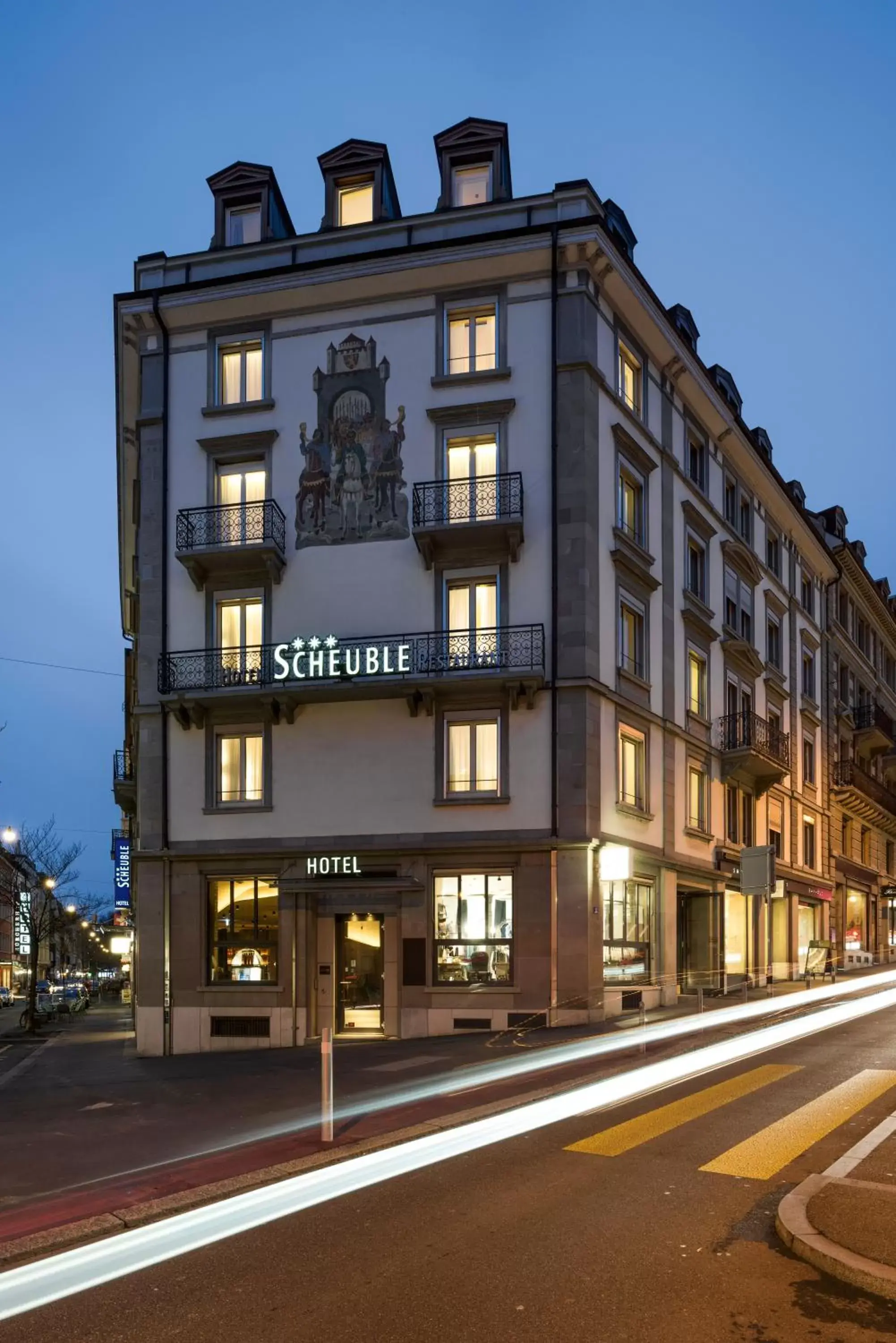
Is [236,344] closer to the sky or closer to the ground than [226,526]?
closer to the sky

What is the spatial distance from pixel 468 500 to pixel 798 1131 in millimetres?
15911

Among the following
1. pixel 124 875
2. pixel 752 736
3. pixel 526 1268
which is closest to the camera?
pixel 526 1268

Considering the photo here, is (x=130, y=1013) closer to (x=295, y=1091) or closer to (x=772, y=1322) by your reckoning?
(x=295, y=1091)

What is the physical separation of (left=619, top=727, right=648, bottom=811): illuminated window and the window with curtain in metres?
8.73

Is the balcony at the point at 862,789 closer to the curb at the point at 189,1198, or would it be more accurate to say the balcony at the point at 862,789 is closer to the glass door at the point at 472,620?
the glass door at the point at 472,620

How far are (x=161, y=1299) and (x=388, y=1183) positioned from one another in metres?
3.16

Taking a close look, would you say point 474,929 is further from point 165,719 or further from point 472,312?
point 472,312

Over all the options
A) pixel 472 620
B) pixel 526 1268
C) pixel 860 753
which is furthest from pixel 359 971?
pixel 860 753

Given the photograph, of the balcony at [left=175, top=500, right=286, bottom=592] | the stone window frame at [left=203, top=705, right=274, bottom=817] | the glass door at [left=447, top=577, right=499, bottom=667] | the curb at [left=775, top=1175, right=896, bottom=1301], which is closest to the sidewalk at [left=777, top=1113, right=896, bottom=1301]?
the curb at [left=775, top=1175, right=896, bottom=1301]

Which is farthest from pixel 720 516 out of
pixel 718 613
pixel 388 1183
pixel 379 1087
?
pixel 388 1183

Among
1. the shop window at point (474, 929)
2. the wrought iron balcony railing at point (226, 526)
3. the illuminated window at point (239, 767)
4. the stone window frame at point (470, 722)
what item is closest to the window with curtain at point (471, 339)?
the wrought iron balcony railing at point (226, 526)

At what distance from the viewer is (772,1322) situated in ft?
21.6

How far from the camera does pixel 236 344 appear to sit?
1086 inches

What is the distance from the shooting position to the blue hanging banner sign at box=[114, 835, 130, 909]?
45750 mm
